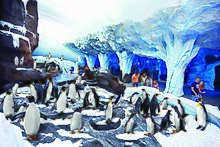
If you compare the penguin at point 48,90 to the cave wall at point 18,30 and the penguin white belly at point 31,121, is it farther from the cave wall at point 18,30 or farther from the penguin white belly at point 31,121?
the penguin white belly at point 31,121

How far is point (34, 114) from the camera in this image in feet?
6.21

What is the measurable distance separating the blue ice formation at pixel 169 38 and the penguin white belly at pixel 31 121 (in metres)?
1.54

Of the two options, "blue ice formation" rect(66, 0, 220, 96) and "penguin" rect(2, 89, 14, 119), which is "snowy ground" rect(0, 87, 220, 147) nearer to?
"penguin" rect(2, 89, 14, 119)

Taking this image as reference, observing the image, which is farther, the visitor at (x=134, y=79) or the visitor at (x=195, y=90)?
the visitor at (x=134, y=79)

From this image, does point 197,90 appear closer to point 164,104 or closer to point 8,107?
point 164,104

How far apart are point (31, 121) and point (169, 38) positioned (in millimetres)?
2818

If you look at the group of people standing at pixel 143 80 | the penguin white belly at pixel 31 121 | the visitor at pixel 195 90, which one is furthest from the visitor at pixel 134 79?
the penguin white belly at pixel 31 121

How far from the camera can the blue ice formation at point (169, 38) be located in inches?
105

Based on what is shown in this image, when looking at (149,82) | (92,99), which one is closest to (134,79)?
(149,82)

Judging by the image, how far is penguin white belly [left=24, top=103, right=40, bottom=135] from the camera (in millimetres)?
1840

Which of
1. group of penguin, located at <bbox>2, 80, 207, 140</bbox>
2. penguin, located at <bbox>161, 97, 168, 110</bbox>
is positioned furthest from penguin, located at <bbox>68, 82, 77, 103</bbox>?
penguin, located at <bbox>161, 97, 168, 110</bbox>

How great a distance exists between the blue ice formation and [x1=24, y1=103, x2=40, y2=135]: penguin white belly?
154cm

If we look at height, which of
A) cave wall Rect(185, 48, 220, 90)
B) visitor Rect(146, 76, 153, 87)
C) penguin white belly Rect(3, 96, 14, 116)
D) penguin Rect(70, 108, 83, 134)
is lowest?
penguin Rect(70, 108, 83, 134)

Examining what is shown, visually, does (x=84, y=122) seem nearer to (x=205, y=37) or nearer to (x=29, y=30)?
(x=29, y=30)
